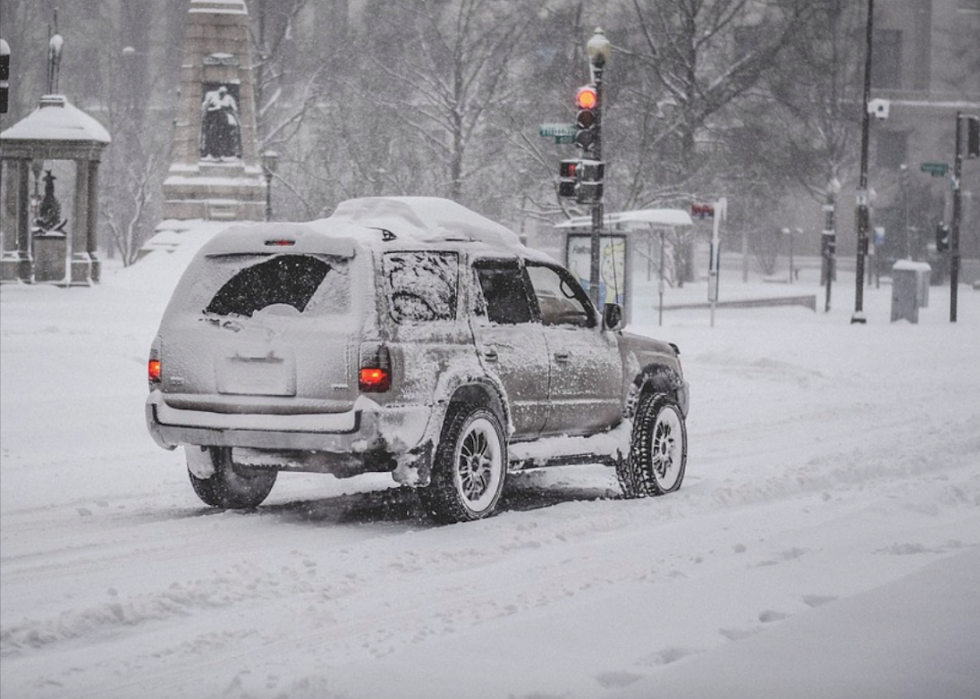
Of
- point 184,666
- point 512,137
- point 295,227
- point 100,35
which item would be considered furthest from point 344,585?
point 100,35

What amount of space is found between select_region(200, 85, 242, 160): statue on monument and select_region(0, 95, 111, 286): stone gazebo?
6.02m

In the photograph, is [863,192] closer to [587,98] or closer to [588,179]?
[588,179]

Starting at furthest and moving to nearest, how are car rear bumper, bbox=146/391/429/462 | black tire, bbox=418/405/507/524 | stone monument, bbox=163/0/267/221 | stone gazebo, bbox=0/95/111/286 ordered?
stone monument, bbox=163/0/267/221 → stone gazebo, bbox=0/95/111/286 → black tire, bbox=418/405/507/524 → car rear bumper, bbox=146/391/429/462

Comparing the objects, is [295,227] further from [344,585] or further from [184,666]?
[184,666]

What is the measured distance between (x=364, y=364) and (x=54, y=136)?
26444mm

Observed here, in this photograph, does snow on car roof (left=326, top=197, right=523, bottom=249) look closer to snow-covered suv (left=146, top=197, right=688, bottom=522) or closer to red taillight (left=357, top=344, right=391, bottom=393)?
snow-covered suv (left=146, top=197, right=688, bottom=522)

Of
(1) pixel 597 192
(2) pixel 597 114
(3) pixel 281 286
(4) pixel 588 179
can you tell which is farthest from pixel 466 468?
(2) pixel 597 114

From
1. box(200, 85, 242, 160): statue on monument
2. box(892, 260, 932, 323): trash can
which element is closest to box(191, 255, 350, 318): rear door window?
box(892, 260, 932, 323): trash can

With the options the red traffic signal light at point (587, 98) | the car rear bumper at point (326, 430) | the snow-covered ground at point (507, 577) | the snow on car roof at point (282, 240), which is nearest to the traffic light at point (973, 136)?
the red traffic signal light at point (587, 98)

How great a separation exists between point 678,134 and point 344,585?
41.2m

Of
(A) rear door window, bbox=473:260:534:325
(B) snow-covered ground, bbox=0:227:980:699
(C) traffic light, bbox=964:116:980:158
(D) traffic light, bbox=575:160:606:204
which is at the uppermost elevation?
(C) traffic light, bbox=964:116:980:158

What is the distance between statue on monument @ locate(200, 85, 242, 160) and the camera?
41.5m

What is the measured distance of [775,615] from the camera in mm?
7109

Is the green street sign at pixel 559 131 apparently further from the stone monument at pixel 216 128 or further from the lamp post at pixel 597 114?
the stone monument at pixel 216 128
